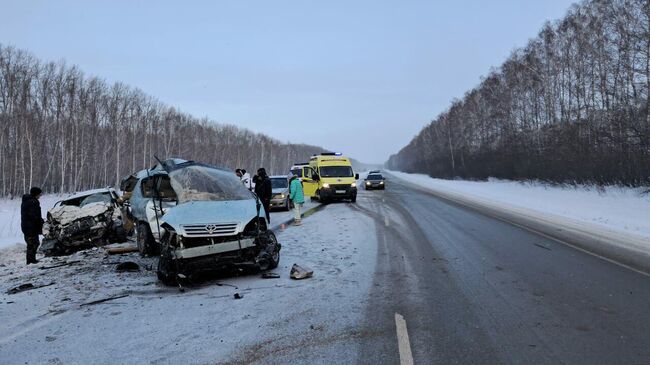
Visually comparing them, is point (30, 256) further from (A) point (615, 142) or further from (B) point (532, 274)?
(A) point (615, 142)

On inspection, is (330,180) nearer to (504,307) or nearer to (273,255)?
(273,255)

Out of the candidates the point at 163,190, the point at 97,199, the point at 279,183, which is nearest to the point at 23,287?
the point at 163,190

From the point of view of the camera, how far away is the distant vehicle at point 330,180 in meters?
22.5

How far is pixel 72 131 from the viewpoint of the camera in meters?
40.3

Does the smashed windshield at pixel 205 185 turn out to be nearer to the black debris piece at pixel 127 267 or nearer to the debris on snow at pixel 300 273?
the black debris piece at pixel 127 267

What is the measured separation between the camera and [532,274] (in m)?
6.95

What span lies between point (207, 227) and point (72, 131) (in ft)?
134

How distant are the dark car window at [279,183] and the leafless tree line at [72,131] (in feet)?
73.6

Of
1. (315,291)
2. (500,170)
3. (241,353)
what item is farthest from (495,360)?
(500,170)

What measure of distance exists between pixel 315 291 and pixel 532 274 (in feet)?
12.2

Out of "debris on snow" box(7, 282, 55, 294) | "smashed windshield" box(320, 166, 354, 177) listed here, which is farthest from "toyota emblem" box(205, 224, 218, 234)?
"smashed windshield" box(320, 166, 354, 177)

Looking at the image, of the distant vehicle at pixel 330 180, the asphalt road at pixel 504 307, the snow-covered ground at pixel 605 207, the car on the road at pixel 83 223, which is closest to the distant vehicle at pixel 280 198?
the distant vehicle at pixel 330 180

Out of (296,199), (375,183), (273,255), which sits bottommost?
(273,255)

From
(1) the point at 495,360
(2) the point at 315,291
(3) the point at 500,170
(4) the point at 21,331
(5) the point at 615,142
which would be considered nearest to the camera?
(1) the point at 495,360
